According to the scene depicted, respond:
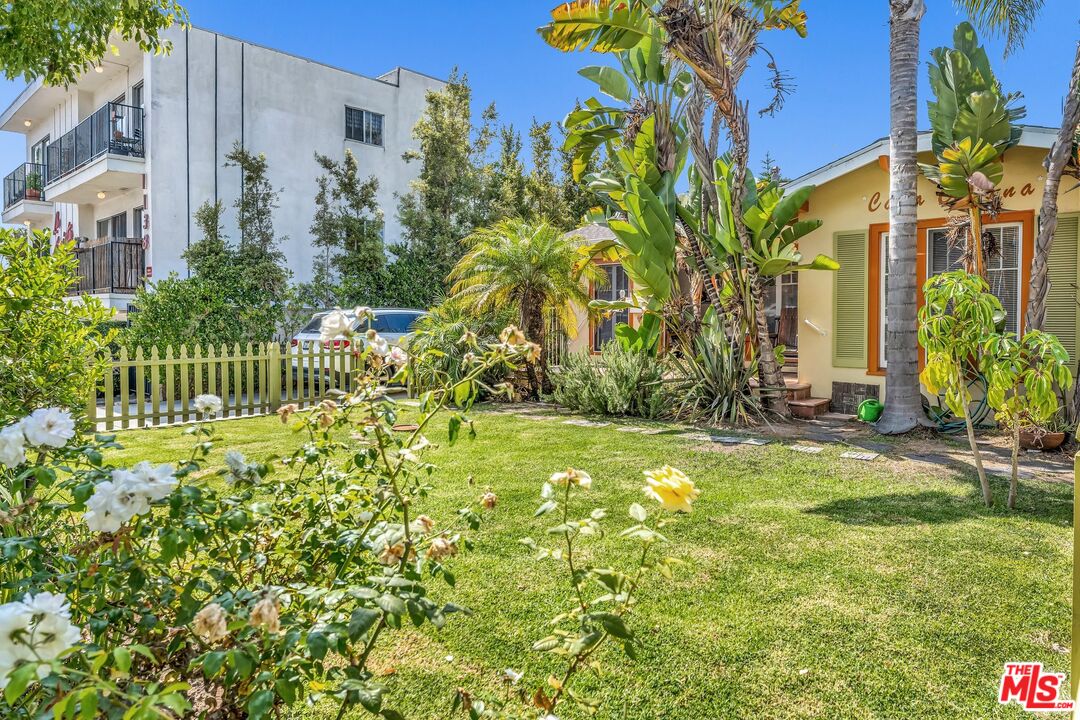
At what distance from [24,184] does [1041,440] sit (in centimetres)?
2995

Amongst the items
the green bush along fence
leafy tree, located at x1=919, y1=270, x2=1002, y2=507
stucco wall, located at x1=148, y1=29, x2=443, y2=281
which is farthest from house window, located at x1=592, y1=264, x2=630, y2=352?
leafy tree, located at x1=919, y1=270, x2=1002, y2=507

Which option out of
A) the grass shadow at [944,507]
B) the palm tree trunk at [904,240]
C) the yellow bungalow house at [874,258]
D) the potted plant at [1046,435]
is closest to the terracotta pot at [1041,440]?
the potted plant at [1046,435]

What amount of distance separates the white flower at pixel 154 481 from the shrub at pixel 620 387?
29.2 feet

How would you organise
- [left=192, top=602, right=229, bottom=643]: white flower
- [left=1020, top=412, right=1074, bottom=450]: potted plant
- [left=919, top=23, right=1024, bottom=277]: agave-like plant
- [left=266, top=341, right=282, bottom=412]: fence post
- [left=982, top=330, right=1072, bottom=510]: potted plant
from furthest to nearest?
[left=266, top=341, right=282, bottom=412]: fence post → [left=919, top=23, right=1024, bottom=277]: agave-like plant → [left=1020, top=412, right=1074, bottom=450]: potted plant → [left=982, top=330, right=1072, bottom=510]: potted plant → [left=192, top=602, right=229, bottom=643]: white flower

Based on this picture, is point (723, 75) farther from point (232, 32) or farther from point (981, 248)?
point (232, 32)

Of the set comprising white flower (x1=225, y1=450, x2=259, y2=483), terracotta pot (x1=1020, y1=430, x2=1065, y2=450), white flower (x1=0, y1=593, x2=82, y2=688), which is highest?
white flower (x1=225, y1=450, x2=259, y2=483)

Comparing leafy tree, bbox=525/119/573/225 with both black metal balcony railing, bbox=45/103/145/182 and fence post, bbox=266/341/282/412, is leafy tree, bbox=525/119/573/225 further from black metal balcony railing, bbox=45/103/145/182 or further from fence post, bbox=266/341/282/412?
fence post, bbox=266/341/282/412

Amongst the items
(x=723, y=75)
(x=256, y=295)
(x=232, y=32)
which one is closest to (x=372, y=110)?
(x=232, y=32)

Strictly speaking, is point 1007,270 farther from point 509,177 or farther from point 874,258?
point 509,177

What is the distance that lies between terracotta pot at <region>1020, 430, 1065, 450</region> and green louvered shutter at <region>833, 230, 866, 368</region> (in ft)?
9.95

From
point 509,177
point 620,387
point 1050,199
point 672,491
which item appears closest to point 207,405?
point 672,491

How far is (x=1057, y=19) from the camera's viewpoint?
345 inches

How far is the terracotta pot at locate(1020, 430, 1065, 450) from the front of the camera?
7.59 m

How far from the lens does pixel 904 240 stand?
8.61 meters
